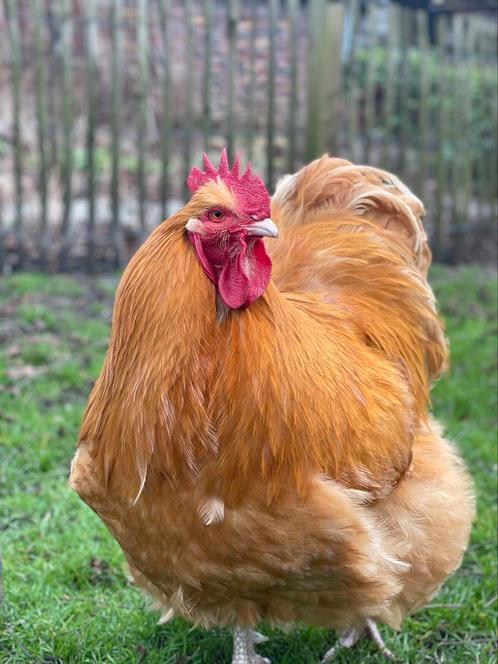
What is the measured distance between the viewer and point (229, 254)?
2.73 metres

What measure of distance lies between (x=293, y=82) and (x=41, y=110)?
264 cm

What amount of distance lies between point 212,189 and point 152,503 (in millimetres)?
1130

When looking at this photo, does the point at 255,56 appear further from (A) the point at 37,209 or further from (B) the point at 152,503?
(B) the point at 152,503

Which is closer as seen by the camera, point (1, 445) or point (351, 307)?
point (351, 307)

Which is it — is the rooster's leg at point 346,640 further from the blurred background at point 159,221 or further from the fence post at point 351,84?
the fence post at point 351,84

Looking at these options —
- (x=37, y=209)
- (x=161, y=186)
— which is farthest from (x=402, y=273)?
(x=37, y=209)

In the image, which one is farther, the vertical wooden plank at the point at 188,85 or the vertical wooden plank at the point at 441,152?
the vertical wooden plank at the point at 441,152

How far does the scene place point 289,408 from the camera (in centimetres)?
287

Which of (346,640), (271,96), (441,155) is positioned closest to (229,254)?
(346,640)

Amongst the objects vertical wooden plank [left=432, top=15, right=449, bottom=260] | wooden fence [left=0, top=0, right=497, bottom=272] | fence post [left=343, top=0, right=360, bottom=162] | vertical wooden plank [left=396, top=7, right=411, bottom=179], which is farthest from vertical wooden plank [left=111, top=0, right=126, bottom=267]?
vertical wooden plank [left=432, top=15, right=449, bottom=260]

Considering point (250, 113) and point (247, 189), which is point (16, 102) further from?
point (247, 189)

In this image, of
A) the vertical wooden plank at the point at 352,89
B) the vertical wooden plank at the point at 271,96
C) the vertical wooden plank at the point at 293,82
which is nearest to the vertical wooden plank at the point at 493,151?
→ the vertical wooden plank at the point at 352,89

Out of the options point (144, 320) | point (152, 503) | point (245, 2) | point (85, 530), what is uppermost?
point (245, 2)

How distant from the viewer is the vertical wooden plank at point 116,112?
8.14 m
